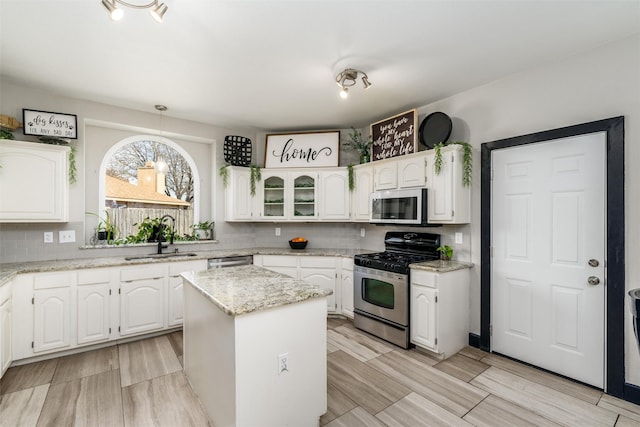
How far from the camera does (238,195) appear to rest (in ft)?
13.8

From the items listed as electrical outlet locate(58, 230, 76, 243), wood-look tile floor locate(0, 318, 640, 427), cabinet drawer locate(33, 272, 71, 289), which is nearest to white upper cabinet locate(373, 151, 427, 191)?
wood-look tile floor locate(0, 318, 640, 427)

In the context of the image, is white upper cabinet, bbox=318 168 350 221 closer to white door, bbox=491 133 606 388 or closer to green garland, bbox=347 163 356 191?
green garland, bbox=347 163 356 191

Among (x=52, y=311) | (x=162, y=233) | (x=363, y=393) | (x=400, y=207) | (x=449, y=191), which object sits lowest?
(x=363, y=393)

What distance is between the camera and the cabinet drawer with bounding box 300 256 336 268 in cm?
385

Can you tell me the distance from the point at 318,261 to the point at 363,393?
182 cm

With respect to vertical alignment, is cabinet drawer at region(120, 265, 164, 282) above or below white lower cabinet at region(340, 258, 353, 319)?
above

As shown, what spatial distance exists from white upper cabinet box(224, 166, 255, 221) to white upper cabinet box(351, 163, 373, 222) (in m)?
1.47

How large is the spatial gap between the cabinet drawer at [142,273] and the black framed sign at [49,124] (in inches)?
60.0

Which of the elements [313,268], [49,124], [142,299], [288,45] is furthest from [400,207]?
[49,124]

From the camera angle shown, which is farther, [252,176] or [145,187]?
[252,176]

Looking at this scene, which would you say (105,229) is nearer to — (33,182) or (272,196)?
(33,182)

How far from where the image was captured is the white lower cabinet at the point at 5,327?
2.28 metres

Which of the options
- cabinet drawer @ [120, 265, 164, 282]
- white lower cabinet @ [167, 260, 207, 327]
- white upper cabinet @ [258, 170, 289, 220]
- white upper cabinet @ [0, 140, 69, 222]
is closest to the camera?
→ white upper cabinet @ [0, 140, 69, 222]

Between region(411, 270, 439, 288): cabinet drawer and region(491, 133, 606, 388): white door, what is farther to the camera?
region(411, 270, 439, 288): cabinet drawer
